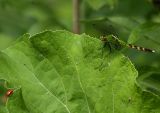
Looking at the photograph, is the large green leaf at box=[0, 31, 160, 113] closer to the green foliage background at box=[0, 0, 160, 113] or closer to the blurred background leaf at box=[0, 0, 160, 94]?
the green foliage background at box=[0, 0, 160, 113]

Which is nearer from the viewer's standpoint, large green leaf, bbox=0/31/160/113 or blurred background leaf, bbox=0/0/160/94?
large green leaf, bbox=0/31/160/113

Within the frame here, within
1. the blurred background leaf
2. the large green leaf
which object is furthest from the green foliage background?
the large green leaf

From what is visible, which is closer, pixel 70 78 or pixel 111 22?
pixel 70 78

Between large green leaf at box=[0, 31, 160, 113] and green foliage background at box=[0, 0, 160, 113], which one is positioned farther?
green foliage background at box=[0, 0, 160, 113]

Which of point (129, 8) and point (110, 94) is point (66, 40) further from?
point (129, 8)

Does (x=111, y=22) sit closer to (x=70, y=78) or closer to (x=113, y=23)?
(x=113, y=23)

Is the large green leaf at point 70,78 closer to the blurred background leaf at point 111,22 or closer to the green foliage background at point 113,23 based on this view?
the green foliage background at point 113,23

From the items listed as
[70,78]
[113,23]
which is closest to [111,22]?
[113,23]

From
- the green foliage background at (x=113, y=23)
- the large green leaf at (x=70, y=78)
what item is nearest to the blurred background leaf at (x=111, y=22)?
the green foliage background at (x=113, y=23)
